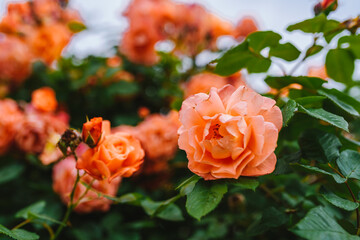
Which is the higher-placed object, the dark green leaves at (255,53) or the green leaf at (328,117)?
the dark green leaves at (255,53)

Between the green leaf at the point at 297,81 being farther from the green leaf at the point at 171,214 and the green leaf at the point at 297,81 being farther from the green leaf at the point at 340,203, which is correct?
the green leaf at the point at 171,214

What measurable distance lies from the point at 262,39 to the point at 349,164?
0.86ft

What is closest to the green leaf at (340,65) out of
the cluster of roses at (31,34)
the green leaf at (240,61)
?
the green leaf at (240,61)

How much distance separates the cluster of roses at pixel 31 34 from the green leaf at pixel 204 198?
1171 millimetres

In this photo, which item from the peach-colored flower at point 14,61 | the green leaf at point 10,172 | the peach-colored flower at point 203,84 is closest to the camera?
the green leaf at point 10,172

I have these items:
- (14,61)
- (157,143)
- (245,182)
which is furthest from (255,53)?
(14,61)

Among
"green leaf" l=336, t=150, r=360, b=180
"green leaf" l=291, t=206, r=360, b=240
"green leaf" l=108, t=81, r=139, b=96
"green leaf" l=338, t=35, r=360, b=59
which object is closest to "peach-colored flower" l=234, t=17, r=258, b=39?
"green leaf" l=108, t=81, r=139, b=96

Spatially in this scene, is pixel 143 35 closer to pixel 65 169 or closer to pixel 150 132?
pixel 150 132

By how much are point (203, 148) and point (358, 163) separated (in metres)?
0.24

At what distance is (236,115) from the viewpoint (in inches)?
17.8

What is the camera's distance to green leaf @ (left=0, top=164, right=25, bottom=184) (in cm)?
96

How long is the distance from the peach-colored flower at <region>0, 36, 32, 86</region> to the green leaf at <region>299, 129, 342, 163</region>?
3.95 ft

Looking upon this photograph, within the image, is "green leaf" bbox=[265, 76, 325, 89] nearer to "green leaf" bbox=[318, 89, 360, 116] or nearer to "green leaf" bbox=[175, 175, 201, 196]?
"green leaf" bbox=[318, 89, 360, 116]

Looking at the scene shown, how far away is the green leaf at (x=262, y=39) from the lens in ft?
1.91
